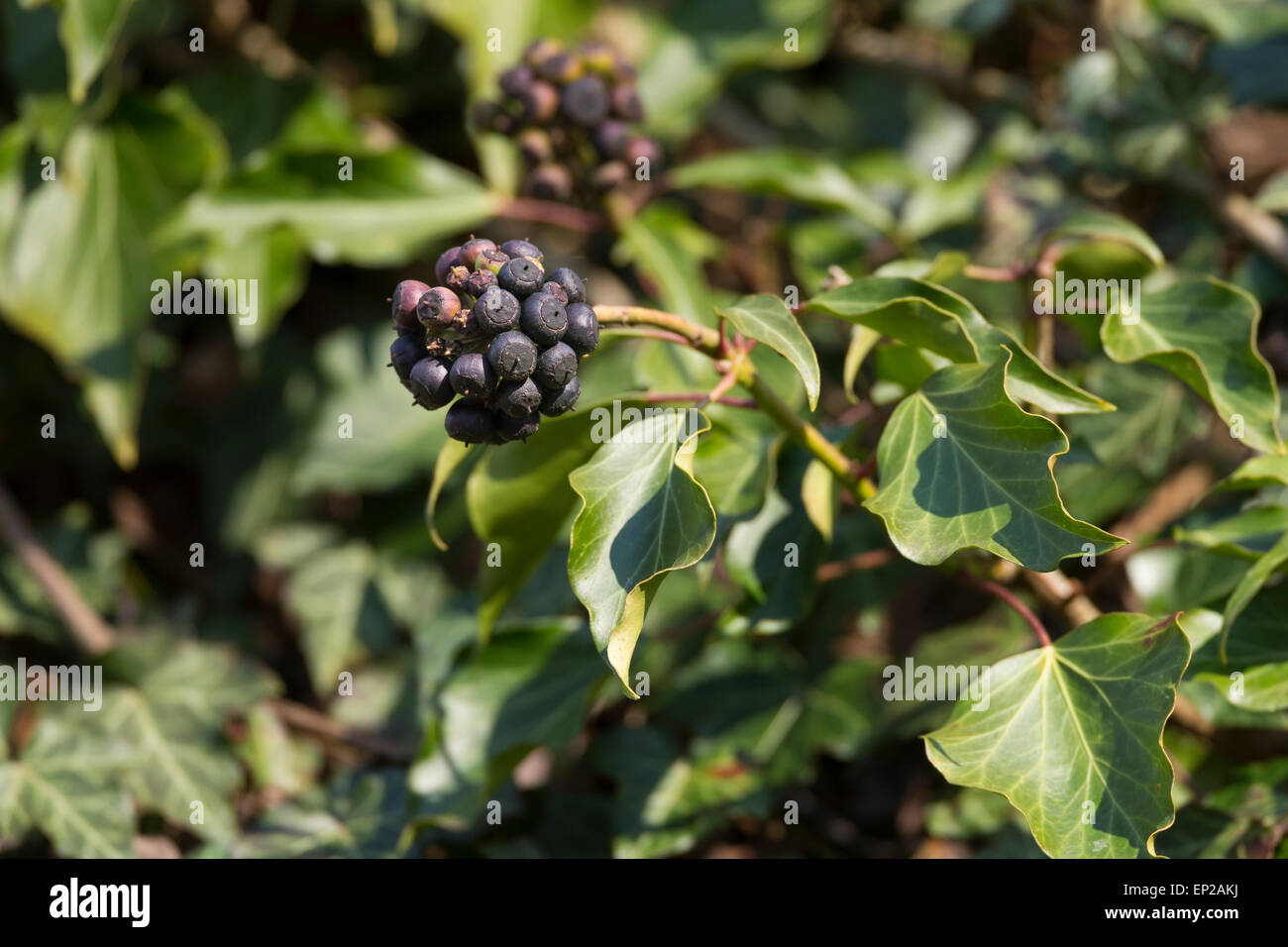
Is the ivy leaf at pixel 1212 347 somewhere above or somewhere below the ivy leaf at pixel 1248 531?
above

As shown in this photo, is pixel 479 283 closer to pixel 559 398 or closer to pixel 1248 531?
pixel 559 398

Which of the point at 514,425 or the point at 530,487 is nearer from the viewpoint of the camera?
the point at 514,425

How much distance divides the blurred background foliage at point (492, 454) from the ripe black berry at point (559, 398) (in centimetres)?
23

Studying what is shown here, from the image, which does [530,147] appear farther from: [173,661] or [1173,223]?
[1173,223]

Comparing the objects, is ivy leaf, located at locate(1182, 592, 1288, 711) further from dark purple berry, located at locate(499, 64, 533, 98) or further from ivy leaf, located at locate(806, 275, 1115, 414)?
dark purple berry, located at locate(499, 64, 533, 98)

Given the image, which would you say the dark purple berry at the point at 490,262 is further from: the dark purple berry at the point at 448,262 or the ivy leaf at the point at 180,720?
the ivy leaf at the point at 180,720

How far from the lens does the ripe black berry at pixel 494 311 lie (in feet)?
3.95

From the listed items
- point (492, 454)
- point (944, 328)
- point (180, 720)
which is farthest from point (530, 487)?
point (180, 720)

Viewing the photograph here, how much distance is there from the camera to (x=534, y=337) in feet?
4.02

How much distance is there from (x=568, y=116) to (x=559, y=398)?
0.98m

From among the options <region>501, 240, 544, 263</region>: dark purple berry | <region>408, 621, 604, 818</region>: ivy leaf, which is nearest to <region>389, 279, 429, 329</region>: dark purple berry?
<region>501, 240, 544, 263</region>: dark purple berry

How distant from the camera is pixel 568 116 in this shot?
2051mm

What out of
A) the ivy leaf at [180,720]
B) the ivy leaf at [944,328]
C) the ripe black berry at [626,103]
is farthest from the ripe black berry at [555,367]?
the ivy leaf at [180,720]

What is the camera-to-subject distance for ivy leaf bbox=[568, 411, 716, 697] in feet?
3.96
